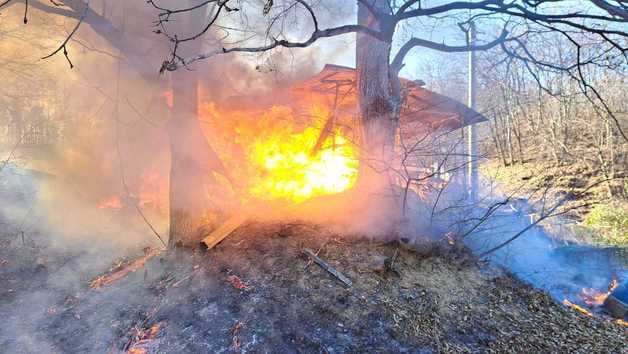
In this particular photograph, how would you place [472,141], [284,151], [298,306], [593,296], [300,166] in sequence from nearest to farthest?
[298,306]
[593,296]
[300,166]
[284,151]
[472,141]

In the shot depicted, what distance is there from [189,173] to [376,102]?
3.76 m

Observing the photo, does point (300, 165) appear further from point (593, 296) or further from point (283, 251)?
point (593, 296)

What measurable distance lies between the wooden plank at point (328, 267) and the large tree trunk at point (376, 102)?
1.80 meters

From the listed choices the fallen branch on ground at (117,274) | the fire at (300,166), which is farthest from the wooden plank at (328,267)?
the fallen branch on ground at (117,274)

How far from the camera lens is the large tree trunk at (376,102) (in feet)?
19.6

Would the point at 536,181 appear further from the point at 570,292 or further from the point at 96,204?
the point at 96,204

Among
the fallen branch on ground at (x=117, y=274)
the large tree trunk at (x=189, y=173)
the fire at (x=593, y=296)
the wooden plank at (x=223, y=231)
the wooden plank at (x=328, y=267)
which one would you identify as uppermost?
the large tree trunk at (x=189, y=173)

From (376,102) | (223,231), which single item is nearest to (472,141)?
(376,102)

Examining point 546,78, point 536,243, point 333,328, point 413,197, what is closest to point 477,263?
point 413,197

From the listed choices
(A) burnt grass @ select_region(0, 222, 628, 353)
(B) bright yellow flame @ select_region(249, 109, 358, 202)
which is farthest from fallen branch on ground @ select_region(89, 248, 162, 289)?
(B) bright yellow flame @ select_region(249, 109, 358, 202)

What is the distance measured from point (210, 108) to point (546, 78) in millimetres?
16109

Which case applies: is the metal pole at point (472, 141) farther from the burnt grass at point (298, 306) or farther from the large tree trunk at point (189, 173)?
the large tree trunk at point (189, 173)

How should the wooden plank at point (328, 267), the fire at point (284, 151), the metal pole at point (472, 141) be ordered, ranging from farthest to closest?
the metal pole at point (472, 141) < the fire at point (284, 151) < the wooden plank at point (328, 267)

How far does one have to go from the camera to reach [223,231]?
6.09 metres
